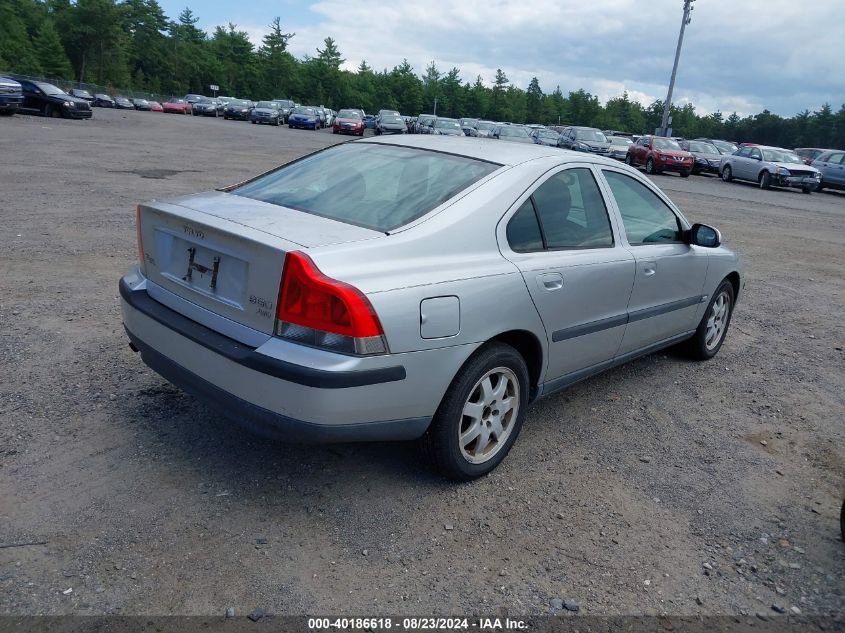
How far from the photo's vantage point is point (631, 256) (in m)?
4.31

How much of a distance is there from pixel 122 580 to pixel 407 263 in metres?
1.67

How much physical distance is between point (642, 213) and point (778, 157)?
26.8 m

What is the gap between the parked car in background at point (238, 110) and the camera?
181 ft

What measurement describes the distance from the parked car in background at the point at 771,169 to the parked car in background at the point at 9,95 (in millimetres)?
28908

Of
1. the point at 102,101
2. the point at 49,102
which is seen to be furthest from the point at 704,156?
the point at 102,101

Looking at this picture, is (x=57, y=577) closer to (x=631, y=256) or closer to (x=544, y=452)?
(x=544, y=452)

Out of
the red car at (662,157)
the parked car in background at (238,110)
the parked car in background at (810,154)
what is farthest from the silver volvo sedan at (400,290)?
the parked car in background at (238,110)

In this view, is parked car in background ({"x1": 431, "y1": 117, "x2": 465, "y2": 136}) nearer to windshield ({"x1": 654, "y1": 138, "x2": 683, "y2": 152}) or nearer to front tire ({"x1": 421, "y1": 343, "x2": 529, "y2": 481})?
windshield ({"x1": 654, "y1": 138, "x2": 683, "y2": 152})

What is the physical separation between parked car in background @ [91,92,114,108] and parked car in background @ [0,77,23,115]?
3489cm

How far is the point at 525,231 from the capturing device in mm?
3639

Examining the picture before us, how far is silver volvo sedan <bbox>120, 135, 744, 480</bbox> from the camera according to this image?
113 inches

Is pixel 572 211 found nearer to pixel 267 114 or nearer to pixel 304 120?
pixel 304 120

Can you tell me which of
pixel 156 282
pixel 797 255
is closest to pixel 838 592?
pixel 156 282

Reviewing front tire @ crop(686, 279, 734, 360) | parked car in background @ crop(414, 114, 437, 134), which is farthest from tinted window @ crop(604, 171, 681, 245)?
parked car in background @ crop(414, 114, 437, 134)
